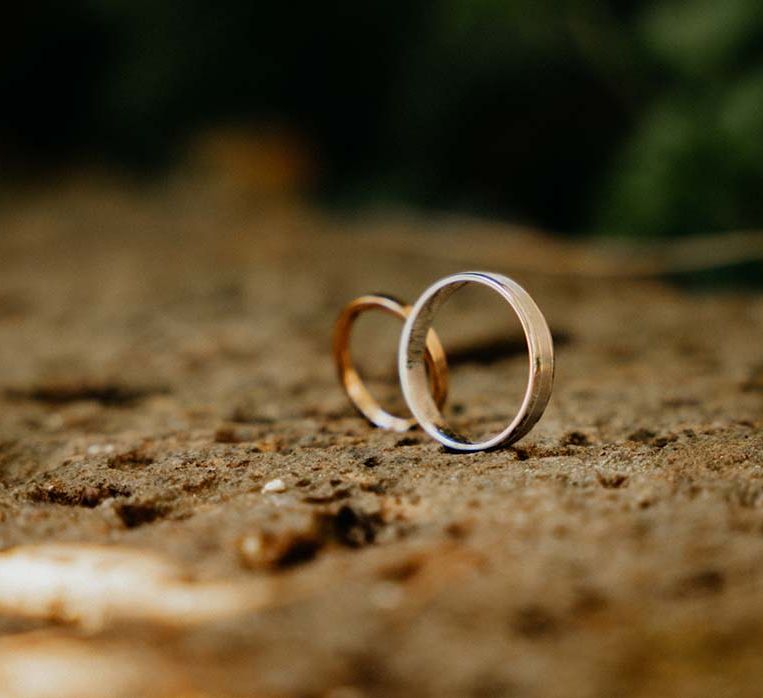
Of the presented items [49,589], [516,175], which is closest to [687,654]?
[49,589]

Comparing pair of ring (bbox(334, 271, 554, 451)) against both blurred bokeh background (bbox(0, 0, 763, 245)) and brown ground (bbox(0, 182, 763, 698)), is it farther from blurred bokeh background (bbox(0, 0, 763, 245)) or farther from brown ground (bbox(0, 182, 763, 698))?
blurred bokeh background (bbox(0, 0, 763, 245))

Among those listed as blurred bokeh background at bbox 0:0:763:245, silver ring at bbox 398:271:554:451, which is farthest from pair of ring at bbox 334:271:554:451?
blurred bokeh background at bbox 0:0:763:245

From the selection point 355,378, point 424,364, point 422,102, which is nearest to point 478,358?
point 355,378

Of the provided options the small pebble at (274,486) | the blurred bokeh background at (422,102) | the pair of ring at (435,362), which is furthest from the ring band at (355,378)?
the blurred bokeh background at (422,102)

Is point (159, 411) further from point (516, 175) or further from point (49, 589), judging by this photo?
point (516, 175)

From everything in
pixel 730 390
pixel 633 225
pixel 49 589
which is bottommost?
pixel 49 589

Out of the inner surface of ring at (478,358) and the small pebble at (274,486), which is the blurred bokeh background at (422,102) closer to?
the inner surface of ring at (478,358)
